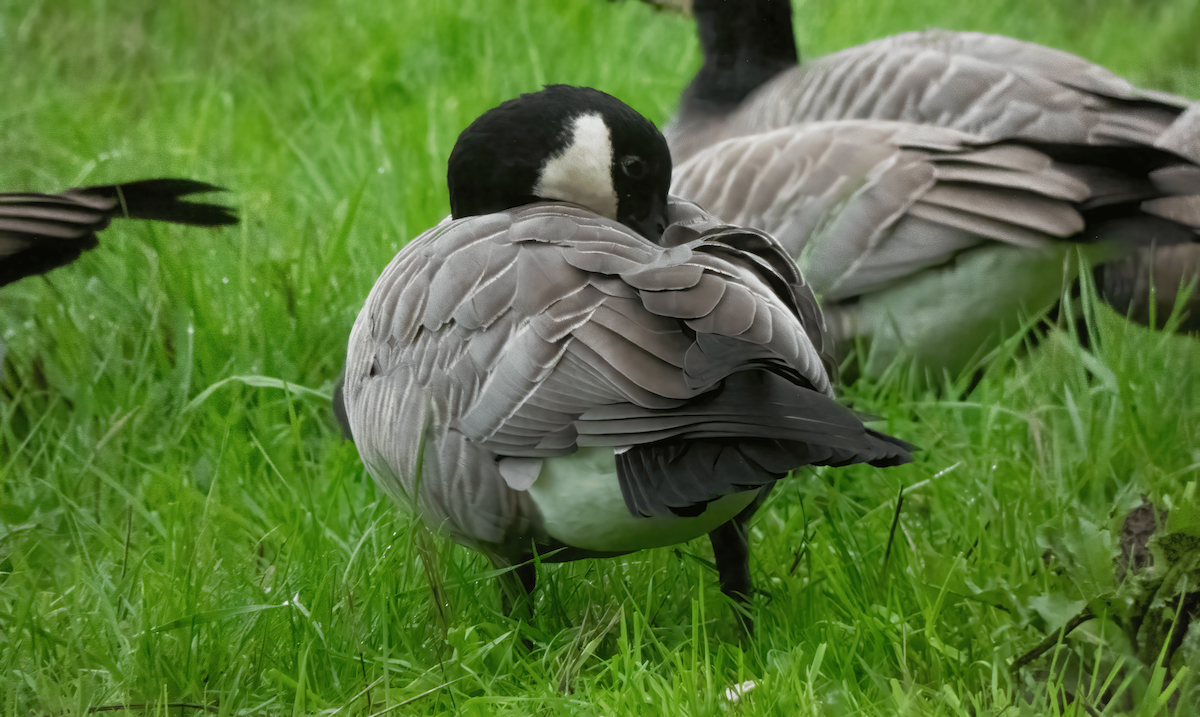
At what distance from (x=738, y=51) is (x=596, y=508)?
3.85 meters

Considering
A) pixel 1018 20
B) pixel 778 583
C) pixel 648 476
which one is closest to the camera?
pixel 648 476

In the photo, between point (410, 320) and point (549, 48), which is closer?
point (410, 320)

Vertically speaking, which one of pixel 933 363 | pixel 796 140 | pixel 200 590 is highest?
pixel 796 140

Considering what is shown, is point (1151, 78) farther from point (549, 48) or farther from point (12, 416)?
point (12, 416)

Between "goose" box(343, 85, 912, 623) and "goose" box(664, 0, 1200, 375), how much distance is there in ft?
3.91

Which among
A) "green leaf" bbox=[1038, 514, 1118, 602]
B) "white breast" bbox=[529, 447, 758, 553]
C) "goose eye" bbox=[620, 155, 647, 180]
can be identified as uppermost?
"goose eye" bbox=[620, 155, 647, 180]

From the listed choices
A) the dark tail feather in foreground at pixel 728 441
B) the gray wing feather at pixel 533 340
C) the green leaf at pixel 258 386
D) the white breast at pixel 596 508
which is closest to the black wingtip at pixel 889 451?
the dark tail feather in foreground at pixel 728 441

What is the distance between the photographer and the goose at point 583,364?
6.69ft

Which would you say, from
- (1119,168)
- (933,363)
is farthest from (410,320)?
(1119,168)

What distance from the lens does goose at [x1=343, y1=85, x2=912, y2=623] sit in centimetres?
204

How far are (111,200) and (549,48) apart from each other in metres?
3.40

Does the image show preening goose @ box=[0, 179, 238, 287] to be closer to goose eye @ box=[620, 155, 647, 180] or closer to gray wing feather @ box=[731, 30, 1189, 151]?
goose eye @ box=[620, 155, 647, 180]

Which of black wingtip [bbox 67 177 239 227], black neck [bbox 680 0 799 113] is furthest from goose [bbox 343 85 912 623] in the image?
black neck [bbox 680 0 799 113]

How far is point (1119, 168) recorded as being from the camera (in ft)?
12.0
